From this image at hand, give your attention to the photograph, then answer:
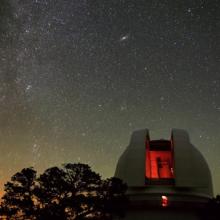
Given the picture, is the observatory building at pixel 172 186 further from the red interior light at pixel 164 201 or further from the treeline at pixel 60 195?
the treeline at pixel 60 195

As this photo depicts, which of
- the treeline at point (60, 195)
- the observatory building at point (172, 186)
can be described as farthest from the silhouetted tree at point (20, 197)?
the observatory building at point (172, 186)

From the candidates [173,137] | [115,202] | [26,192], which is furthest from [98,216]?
[173,137]

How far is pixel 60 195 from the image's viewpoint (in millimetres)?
20562

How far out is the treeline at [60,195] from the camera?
790 inches

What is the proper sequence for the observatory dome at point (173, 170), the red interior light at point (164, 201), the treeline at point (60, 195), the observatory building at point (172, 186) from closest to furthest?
1. the treeline at point (60, 195)
2. the red interior light at point (164, 201)
3. the observatory building at point (172, 186)
4. the observatory dome at point (173, 170)

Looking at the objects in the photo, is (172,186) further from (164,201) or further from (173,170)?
(173,170)

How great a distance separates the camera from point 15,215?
68.9 feet

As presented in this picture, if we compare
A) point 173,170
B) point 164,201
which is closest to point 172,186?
point 164,201

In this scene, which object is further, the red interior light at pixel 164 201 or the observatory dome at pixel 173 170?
the observatory dome at pixel 173 170

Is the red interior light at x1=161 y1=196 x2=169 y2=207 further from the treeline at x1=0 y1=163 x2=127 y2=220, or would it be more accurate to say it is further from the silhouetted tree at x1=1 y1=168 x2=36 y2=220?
the silhouetted tree at x1=1 y1=168 x2=36 y2=220

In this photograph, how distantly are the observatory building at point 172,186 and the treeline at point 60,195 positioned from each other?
17.2 ft

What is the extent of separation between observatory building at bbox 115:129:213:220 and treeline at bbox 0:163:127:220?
5.24m

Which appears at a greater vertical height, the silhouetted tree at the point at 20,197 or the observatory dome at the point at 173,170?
the observatory dome at the point at 173,170

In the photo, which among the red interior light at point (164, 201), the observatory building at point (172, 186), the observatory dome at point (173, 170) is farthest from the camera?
the observatory dome at point (173, 170)
